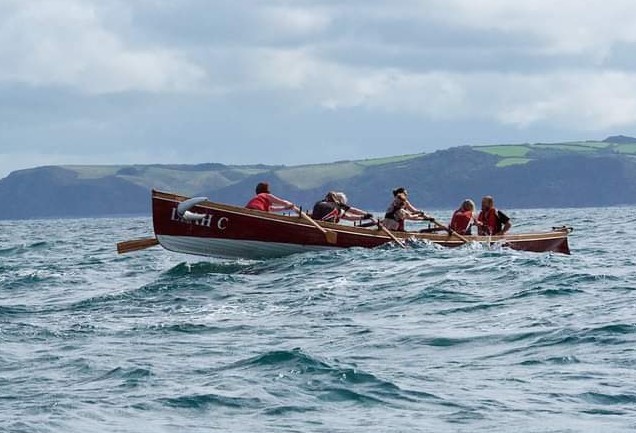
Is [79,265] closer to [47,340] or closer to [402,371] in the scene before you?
[47,340]

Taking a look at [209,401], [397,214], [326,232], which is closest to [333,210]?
[326,232]

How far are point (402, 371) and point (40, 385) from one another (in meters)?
4.10

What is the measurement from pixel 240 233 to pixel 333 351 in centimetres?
1382

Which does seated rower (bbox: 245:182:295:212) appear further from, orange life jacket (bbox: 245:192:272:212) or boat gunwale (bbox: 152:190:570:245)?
boat gunwale (bbox: 152:190:570:245)

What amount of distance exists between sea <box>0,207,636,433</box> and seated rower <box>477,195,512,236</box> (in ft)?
18.6

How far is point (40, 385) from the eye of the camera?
14.3 meters

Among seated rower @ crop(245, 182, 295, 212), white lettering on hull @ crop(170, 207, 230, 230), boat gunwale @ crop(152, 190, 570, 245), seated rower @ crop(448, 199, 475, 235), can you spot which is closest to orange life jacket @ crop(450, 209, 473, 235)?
seated rower @ crop(448, 199, 475, 235)

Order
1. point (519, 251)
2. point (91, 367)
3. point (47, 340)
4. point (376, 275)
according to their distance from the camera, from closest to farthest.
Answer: point (91, 367) < point (47, 340) < point (376, 275) < point (519, 251)

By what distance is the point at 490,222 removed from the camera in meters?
33.2

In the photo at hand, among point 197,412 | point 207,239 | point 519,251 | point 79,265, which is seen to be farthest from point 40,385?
point 79,265

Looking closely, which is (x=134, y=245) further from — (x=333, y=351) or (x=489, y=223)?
(x=333, y=351)

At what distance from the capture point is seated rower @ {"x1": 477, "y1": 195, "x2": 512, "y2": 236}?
33.2 metres

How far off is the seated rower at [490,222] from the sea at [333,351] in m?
5.66

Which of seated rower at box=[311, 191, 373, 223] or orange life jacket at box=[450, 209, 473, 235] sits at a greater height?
seated rower at box=[311, 191, 373, 223]
